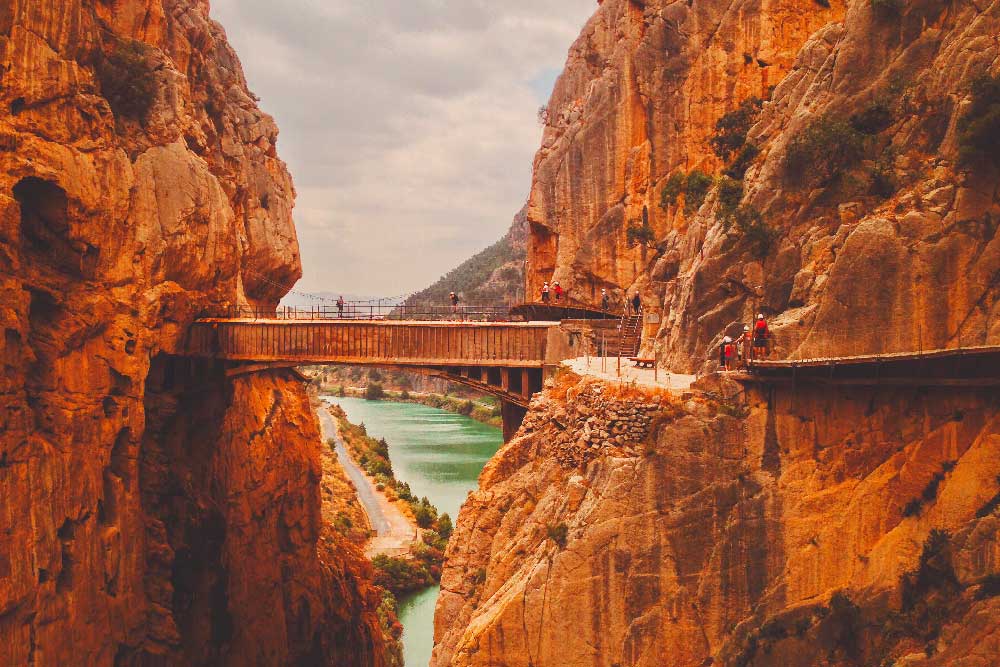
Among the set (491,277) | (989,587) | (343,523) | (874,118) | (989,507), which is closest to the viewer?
(989,587)

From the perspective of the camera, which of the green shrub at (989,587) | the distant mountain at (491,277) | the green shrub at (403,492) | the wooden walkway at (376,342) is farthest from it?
the distant mountain at (491,277)

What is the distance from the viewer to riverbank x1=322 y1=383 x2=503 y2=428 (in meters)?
93.8

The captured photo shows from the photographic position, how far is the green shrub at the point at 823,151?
41.1 feet

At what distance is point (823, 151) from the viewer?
12789 mm

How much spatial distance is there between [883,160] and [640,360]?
6.82 meters

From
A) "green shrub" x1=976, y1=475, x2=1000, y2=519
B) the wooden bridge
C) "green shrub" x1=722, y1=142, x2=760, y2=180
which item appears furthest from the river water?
"green shrub" x1=976, y1=475, x2=1000, y2=519

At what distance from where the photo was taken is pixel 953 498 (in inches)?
392

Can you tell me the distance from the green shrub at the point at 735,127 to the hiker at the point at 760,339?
13422 mm

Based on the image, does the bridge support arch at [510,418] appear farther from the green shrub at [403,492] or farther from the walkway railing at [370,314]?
the green shrub at [403,492]

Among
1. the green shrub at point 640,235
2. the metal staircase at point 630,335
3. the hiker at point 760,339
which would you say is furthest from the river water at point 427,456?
the hiker at point 760,339

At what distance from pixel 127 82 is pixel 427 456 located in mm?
52243

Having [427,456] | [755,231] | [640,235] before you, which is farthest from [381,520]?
[755,231]

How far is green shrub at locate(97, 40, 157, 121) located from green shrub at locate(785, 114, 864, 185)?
17.5 m

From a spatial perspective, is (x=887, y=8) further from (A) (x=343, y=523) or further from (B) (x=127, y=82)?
(A) (x=343, y=523)
